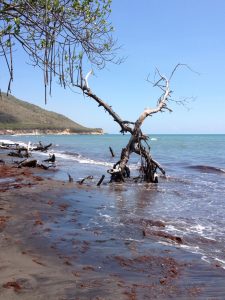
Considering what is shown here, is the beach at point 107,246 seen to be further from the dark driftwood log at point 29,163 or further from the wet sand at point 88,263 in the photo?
the dark driftwood log at point 29,163

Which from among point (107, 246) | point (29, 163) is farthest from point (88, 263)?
point (29, 163)

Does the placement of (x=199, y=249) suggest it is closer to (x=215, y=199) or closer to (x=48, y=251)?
(x=48, y=251)

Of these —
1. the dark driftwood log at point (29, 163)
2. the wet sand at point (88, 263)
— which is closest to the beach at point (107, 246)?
the wet sand at point (88, 263)

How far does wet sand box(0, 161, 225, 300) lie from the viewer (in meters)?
4.41

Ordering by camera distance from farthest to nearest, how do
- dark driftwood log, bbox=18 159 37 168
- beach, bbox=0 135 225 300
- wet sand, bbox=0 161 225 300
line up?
dark driftwood log, bbox=18 159 37 168 < beach, bbox=0 135 225 300 < wet sand, bbox=0 161 225 300

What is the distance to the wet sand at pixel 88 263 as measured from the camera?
4.41 metres

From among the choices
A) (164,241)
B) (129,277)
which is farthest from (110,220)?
(129,277)

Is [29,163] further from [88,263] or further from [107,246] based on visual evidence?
[88,263]

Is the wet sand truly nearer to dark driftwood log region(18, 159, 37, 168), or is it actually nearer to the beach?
the beach

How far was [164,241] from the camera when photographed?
6.91 m

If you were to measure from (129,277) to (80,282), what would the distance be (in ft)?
2.37

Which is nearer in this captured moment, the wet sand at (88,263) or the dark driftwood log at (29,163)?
the wet sand at (88,263)

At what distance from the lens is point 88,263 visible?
5.39 metres

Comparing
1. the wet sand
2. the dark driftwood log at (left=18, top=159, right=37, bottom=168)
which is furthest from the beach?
the dark driftwood log at (left=18, top=159, right=37, bottom=168)
